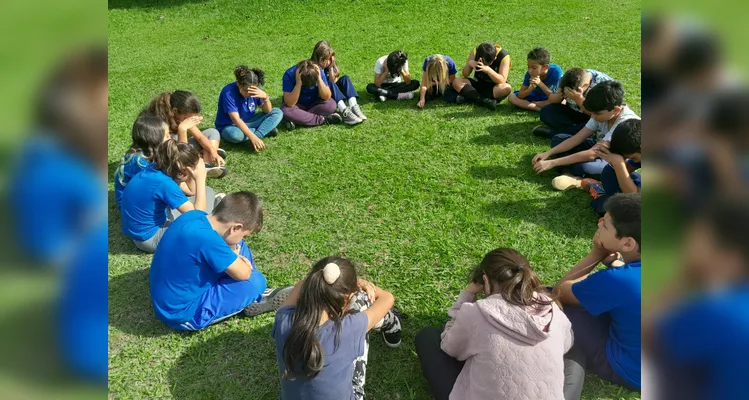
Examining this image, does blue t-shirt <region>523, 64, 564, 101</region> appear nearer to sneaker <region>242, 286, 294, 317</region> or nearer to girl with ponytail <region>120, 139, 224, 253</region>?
girl with ponytail <region>120, 139, 224, 253</region>

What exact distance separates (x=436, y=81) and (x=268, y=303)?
438 centimetres

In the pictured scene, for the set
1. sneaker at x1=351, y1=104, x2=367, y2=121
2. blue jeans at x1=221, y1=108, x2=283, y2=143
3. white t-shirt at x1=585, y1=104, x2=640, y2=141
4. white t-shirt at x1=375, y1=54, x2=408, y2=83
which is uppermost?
white t-shirt at x1=585, y1=104, x2=640, y2=141

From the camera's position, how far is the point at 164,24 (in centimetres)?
1333

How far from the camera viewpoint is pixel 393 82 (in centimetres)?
730

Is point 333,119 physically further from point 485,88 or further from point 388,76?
point 485,88

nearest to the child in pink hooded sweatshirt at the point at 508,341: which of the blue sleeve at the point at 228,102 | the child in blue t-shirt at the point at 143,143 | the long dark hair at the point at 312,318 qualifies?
the long dark hair at the point at 312,318

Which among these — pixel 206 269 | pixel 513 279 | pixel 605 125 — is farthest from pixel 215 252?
pixel 605 125

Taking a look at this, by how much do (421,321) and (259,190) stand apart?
241 centimetres

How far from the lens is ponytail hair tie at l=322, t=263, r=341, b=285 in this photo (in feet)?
8.58

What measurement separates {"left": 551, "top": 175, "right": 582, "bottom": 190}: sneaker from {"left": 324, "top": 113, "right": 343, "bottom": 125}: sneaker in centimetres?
281

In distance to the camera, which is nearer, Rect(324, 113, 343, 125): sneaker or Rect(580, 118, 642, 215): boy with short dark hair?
Rect(580, 118, 642, 215): boy with short dark hair
